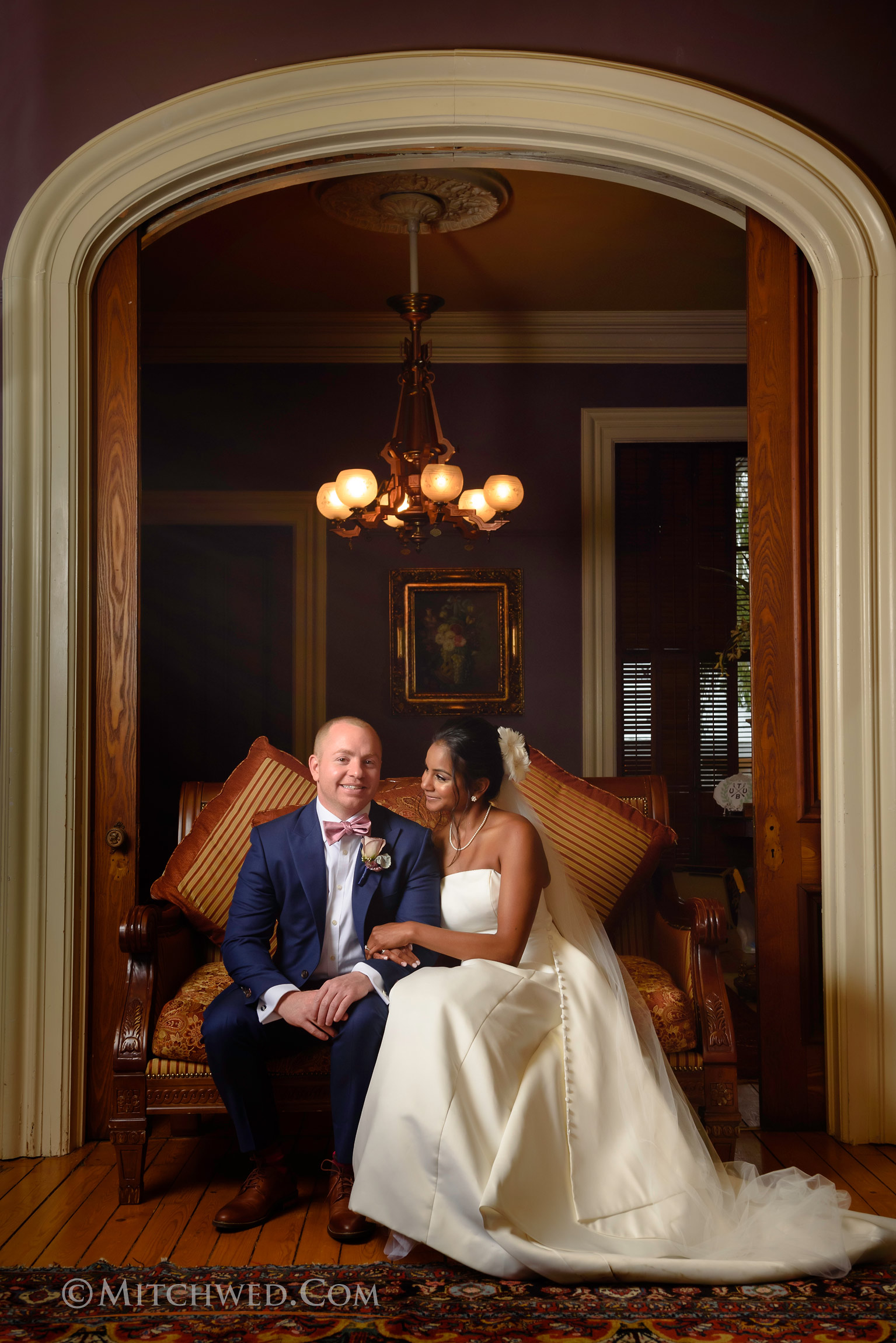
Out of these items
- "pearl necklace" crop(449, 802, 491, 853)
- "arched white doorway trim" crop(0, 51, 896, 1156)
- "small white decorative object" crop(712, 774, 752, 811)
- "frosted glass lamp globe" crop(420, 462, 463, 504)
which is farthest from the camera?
"small white decorative object" crop(712, 774, 752, 811)

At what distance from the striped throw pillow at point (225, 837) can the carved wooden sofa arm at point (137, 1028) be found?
0.15 m

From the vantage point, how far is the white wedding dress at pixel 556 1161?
7.60ft

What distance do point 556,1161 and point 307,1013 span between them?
0.71 meters

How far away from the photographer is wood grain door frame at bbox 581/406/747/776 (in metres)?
6.06

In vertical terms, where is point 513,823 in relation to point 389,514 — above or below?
below

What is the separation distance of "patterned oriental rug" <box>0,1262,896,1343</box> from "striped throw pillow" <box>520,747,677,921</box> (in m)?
1.31

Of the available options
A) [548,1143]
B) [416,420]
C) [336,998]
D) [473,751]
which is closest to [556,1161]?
[548,1143]

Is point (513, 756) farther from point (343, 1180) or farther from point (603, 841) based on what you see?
point (343, 1180)

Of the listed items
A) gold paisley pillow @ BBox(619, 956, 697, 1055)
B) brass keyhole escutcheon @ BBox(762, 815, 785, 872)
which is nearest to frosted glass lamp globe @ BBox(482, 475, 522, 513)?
brass keyhole escutcheon @ BBox(762, 815, 785, 872)

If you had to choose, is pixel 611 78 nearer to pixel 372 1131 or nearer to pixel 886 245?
pixel 886 245

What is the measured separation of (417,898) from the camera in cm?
290

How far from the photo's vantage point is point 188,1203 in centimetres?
280

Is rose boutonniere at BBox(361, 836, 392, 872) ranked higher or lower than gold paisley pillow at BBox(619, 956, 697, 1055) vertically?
higher

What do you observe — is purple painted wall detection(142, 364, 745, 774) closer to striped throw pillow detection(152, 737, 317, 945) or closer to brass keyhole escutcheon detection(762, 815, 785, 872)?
striped throw pillow detection(152, 737, 317, 945)
